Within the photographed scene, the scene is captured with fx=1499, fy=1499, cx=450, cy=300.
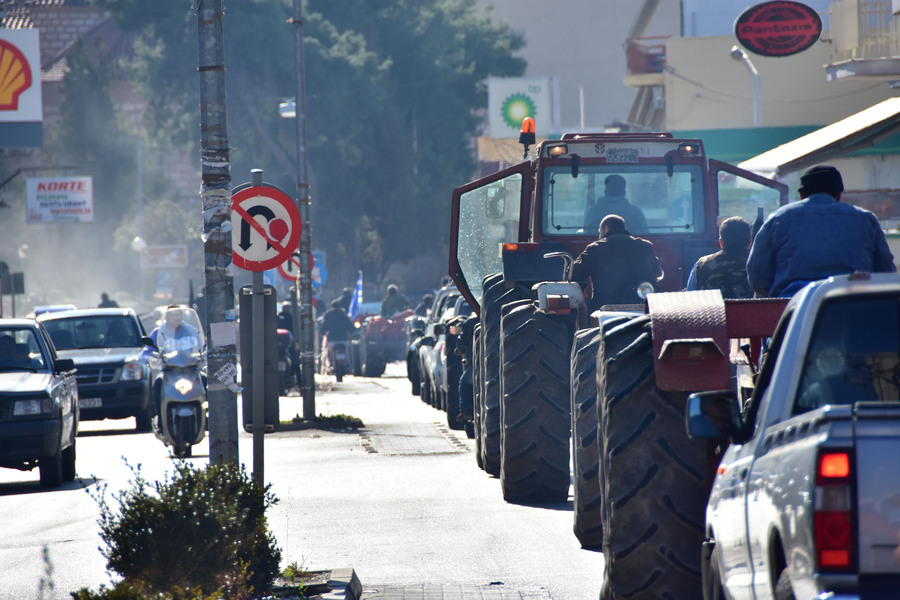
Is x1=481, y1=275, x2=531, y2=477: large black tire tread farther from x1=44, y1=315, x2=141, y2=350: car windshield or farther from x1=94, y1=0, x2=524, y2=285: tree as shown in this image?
x1=94, y1=0, x2=524, y2=285: tree

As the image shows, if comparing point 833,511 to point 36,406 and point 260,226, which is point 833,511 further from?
point 36,406

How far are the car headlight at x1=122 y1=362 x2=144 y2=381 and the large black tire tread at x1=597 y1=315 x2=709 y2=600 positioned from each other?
1610cm

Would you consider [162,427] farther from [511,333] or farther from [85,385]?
[511,333]

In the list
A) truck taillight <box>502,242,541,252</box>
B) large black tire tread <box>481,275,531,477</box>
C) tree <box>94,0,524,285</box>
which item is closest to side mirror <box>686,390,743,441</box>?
large black tire tread <box>481,275,531,477</box>

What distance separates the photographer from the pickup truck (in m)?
3.61

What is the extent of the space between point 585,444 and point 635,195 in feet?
13.9

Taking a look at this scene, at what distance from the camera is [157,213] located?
8538 centimetres

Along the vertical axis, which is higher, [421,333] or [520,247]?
[520,247]

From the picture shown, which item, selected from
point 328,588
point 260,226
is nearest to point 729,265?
point 260,226

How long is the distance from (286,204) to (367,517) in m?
2.42

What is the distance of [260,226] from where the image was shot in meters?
11.0

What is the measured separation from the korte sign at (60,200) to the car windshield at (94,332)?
196 feet

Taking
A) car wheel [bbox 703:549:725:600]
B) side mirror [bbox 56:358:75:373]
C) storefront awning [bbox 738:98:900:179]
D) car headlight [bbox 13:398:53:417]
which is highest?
storefront awning [bbox 738:98:900:179]

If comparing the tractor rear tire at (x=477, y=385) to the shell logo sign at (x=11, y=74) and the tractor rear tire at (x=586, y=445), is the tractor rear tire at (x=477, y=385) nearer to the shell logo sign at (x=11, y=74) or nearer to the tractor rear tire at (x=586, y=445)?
the tractor rear tire at (x=586, y=445)
